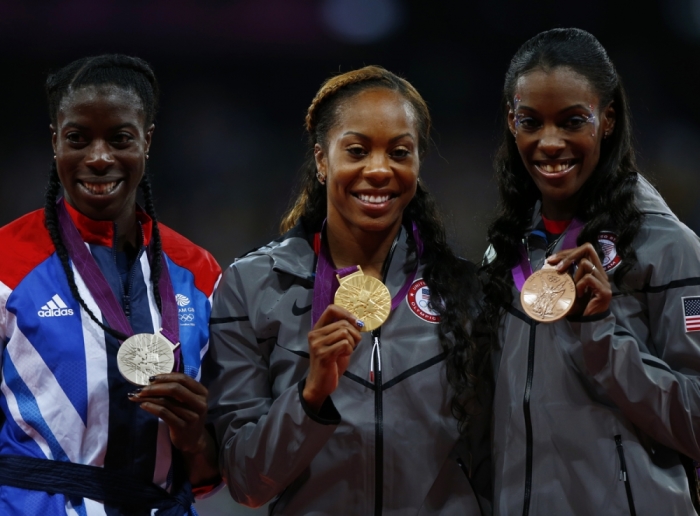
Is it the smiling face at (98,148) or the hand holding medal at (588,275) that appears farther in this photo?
the smiling face at (98,148)

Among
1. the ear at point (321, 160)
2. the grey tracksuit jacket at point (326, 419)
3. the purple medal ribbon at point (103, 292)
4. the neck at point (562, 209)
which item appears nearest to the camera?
the grey tracksuit jacket at point (326, 419)

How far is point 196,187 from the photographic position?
6414 millimetres

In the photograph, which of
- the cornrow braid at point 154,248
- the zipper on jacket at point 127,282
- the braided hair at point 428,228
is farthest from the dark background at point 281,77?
the zipper on jacket at point 127,282

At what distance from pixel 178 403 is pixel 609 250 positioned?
4.25 feet

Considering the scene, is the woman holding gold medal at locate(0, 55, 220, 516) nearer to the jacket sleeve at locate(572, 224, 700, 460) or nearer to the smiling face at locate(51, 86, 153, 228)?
the smiling face at locate(51, 86, 153, 228)

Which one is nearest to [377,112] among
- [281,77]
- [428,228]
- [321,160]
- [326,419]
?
[321,160]

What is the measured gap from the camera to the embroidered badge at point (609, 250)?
8.09 feet

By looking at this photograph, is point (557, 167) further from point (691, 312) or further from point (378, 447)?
point (378, 447)

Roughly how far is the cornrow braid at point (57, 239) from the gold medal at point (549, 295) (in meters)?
1.16

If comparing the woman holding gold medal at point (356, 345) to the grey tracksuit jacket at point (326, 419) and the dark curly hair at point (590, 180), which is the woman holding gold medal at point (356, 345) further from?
the dark curly hair at point (590, 180)

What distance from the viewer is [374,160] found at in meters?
2.66

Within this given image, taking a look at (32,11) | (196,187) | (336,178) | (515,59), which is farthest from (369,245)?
(32,11)

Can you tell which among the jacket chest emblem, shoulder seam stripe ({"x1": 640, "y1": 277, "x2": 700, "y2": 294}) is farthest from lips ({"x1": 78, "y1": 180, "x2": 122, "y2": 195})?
shoulder seam stripe ({"x1": 640, "y1": 277, "x2": 700, "y2": 294})

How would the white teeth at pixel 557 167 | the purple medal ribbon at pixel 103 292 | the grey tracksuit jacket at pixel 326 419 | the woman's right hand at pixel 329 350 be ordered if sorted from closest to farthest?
the woman's right hand at pixel 329 350
the grey tracksuit jacket at pixel 326 419
the purple medal ribbon at pixel 103 292
the white teeth at pixel 557 167
